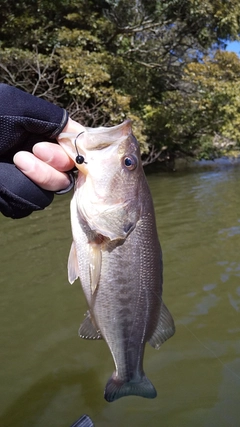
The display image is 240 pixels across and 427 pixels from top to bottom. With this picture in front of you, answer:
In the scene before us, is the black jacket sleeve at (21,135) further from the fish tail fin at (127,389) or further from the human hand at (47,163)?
the fish tail fin at (127,389)

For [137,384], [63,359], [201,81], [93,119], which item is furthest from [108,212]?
[201,81]

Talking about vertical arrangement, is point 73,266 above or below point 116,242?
below

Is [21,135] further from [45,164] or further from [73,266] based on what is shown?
[73,266]

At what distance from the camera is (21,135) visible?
2.16 m

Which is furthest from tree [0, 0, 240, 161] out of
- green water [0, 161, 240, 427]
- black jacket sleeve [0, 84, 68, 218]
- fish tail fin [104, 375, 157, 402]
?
fish tail fin [104, 375, 157, 402]

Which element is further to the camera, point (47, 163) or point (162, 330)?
point (162, 330)

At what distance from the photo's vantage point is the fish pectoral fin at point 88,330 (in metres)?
2.37

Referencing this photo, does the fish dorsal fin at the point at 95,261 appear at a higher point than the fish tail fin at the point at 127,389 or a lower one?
higher

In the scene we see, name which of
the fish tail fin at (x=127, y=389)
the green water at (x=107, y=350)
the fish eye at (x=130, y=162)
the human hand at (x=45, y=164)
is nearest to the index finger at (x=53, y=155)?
the human hand at (x=45, y=164)

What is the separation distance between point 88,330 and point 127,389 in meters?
0.39

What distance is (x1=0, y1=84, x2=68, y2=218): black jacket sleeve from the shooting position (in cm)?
205

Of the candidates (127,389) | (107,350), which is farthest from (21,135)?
(107,350)

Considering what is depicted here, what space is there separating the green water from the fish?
3.98 feet

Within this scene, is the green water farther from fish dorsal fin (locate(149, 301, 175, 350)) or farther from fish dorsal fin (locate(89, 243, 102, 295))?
fish dorsal fin (locate(89, 243, 102, 295))
